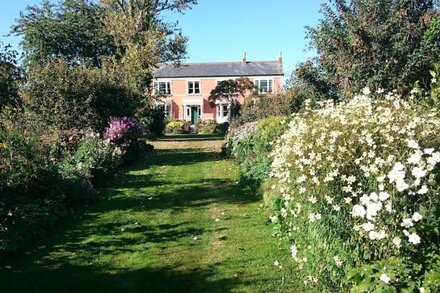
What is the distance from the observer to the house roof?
5659cm

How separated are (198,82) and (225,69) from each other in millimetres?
3702

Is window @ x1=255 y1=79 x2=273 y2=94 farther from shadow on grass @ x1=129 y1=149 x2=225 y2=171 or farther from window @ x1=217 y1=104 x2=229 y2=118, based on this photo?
shadow on grass @ x1=129 y1=149 x2=225 y2=171

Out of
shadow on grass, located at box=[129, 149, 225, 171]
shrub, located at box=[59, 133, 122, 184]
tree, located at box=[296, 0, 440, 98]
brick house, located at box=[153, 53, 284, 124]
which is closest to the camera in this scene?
shrub, located at box=[59, 133, 122, 184]

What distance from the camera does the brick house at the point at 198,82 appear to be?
188ft

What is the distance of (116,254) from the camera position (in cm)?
665

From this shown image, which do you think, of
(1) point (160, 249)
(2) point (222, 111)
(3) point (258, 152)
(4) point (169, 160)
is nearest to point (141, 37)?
(4) point (169, 160)

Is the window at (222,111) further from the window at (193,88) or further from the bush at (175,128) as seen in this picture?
the bush at (175,128)

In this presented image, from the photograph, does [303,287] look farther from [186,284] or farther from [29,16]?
[29,16]

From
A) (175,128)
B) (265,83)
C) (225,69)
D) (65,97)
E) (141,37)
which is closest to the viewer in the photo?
(65,97)

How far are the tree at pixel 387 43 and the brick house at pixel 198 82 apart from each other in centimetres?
4328

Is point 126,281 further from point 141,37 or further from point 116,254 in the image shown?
point 141,37

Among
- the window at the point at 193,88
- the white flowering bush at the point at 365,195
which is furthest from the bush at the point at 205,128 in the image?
the white flowering bush at the point at 365,195

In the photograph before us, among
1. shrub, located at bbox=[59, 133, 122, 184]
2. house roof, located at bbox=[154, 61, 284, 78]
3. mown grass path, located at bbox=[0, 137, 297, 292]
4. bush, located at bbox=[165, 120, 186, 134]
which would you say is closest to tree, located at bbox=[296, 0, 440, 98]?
mown grass path, located at bbox=[0, 137, 297, 292]

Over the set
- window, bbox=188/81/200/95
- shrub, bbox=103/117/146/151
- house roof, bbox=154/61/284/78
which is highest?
house roof, bbox=154/61/284/78
